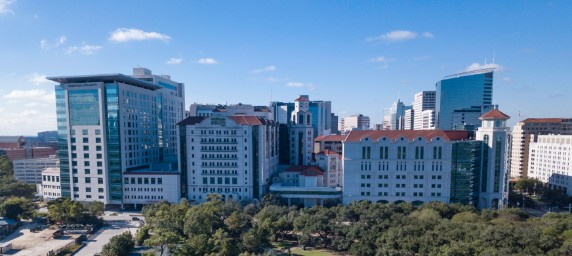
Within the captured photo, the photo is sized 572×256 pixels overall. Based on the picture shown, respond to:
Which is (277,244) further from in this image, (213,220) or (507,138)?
(507,138)

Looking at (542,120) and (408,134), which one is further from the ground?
(542,120)

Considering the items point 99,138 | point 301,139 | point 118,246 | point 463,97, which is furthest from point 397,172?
point 463,97

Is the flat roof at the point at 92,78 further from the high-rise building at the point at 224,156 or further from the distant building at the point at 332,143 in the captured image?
the distant building at the point at 332,143

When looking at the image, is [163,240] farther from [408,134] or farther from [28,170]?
[28,170]

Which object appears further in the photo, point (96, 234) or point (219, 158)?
point (219, 158)

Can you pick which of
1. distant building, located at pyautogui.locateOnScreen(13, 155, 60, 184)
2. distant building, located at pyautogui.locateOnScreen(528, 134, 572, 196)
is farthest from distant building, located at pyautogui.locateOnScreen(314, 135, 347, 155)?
distant building, located at pyautogui.locateOnScreen(13, 155, 60, 184)

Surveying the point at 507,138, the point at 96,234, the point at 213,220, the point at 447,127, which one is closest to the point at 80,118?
the point at 96,234
